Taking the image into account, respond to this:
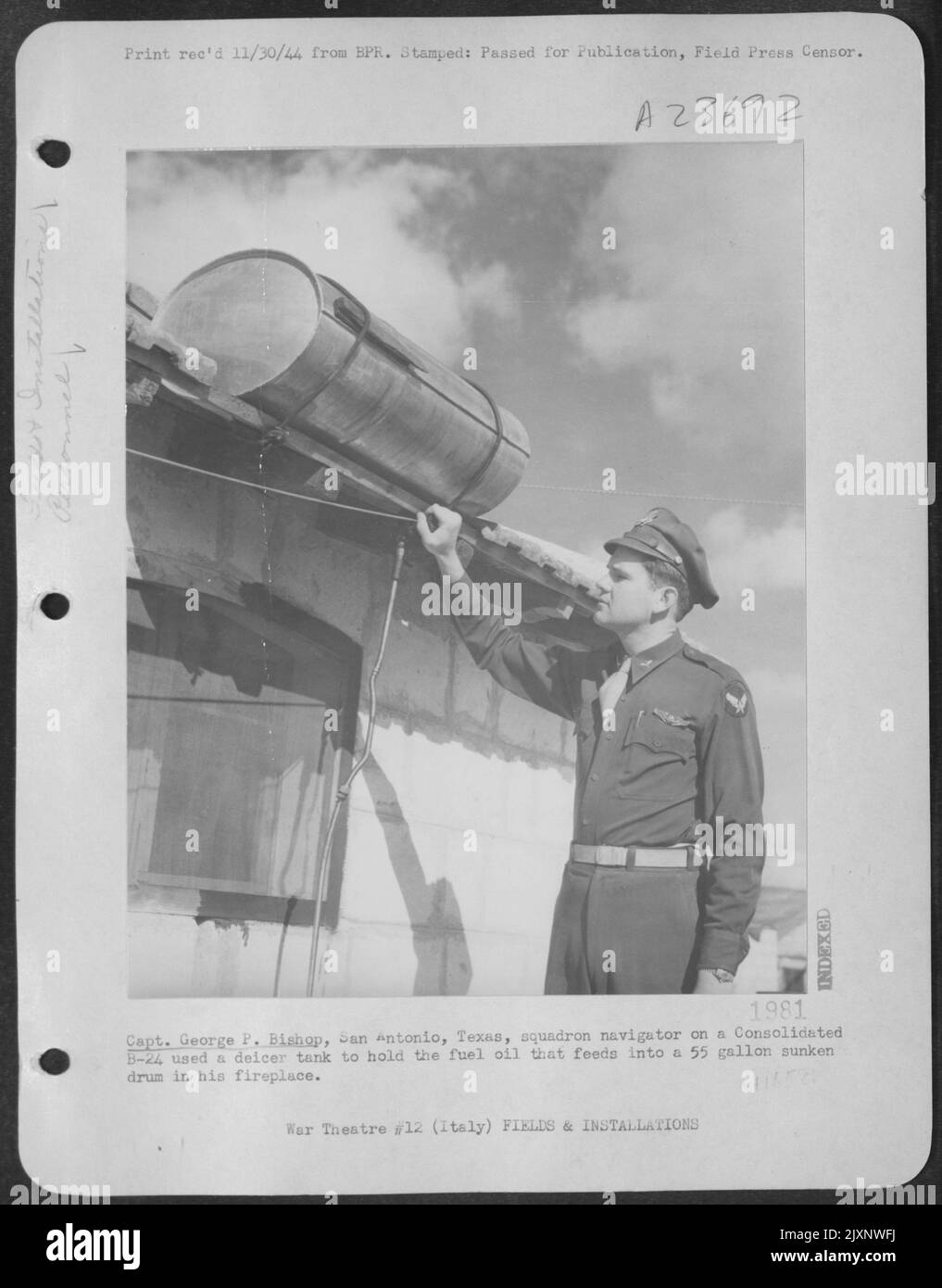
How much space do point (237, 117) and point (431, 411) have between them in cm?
55

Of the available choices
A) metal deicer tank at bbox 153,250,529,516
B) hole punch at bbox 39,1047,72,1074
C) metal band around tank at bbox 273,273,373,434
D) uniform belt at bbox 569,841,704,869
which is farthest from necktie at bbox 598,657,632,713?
hole punch at bbox 39,1047,72,1074

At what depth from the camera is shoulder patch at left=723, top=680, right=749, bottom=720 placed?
1786mm

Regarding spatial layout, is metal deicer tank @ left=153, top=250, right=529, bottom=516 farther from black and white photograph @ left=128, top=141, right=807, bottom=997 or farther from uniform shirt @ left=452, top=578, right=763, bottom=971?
uniform shirt @ left=452, top=578, right=763, bottom=971

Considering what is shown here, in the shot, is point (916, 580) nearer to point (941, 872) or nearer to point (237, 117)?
point (941, 872)

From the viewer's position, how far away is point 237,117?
5.82 feet

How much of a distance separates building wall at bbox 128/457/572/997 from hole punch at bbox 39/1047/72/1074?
155 millimetres

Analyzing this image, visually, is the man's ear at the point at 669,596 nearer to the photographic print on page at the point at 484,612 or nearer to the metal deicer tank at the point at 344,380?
the photographic print on page at the point at 484,612

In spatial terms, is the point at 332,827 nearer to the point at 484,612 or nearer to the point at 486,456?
the point at 484,612

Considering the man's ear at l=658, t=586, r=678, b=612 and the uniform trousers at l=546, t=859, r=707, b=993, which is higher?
the man's ear at l=658, t=586, r=678, b=612

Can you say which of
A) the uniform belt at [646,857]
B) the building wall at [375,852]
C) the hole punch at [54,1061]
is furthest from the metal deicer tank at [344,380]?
the hole punch at [54,1061]

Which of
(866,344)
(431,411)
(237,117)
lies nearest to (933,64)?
(866,344)

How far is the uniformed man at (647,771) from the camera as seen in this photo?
1769 mm

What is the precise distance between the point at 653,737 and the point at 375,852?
473 mm

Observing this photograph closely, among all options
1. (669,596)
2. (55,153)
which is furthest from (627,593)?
(55,153)
